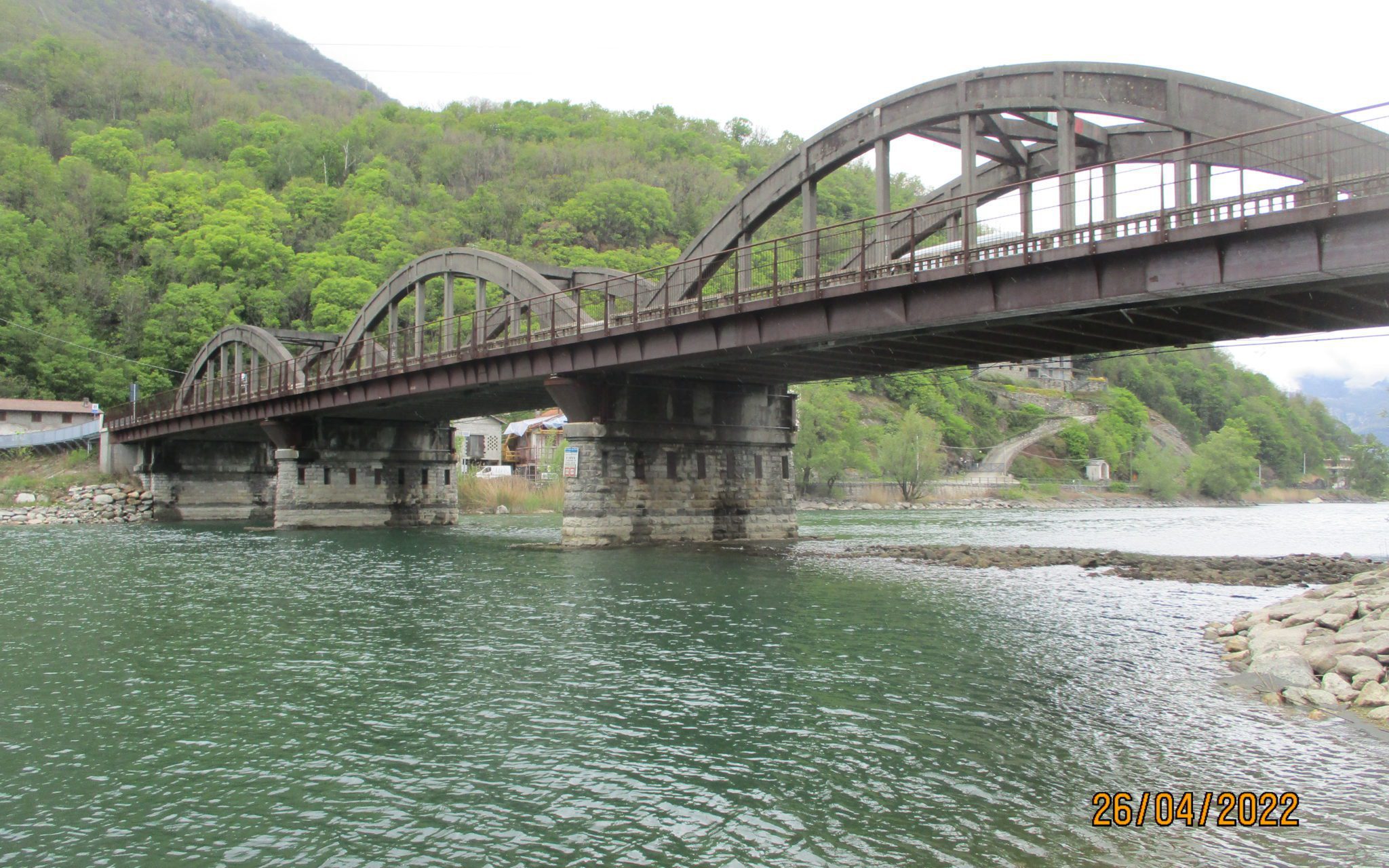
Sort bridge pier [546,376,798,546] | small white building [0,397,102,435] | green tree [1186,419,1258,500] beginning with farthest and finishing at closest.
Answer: green tree [1186,419,1258,500] < small white building [0,397,102,435] < bridge pier [546,376,798,546]

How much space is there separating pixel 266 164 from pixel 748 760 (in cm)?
14268

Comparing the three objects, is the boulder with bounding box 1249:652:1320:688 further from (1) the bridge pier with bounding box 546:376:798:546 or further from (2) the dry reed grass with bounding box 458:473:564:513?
(2) the dry reed grass with bounding box 458:473:564:513

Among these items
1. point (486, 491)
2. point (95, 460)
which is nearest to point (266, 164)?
point (95, 460)

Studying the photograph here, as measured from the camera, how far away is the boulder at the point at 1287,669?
12.8 metres

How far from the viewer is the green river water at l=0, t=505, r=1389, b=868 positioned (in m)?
8.09

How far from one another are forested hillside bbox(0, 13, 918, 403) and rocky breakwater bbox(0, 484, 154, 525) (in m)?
20.1

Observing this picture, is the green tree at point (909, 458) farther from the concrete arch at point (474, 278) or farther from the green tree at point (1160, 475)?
the concrete arch at point (474, 278)

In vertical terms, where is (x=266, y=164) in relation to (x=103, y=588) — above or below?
above

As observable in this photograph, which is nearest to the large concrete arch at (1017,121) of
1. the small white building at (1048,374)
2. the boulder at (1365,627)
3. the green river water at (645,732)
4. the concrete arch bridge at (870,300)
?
the concrete arch bridge at (870,300)

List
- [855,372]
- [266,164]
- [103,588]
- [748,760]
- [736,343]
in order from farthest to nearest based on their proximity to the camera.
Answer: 1. [266,164]
2. [855,372]
3. [736,343]
4. [103,588]
5. [748,760]

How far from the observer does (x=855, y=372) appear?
112 ft

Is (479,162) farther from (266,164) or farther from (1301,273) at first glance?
(1301,273)

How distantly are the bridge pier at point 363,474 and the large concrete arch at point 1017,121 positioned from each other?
25.3 m
